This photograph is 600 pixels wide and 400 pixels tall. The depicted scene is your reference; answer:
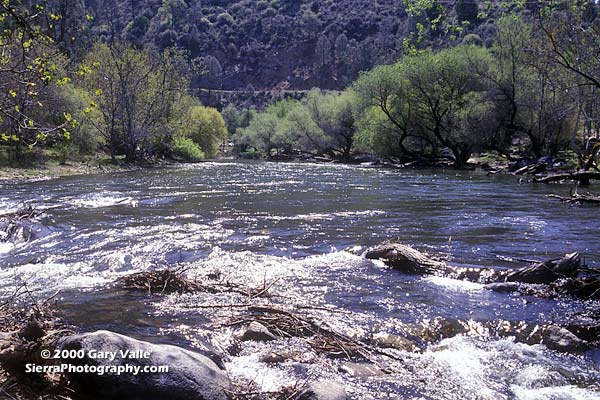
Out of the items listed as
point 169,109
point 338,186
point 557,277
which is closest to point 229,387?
point 557,277

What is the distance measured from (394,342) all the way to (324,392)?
2324 mm

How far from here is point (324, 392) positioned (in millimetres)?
5070

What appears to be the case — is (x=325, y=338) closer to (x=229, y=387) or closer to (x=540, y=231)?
(x=229, y=387)

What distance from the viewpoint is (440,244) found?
13086 mm

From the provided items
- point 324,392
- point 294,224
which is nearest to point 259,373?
point 324,392

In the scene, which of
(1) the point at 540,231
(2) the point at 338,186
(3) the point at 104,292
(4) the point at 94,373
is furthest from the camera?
(2) the point at 338,186

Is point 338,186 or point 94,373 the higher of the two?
point 94,373

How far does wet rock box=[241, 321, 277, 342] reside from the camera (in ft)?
22.8

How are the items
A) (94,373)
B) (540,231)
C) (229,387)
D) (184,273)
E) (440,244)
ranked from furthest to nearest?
(540,231), (440,244), (184,273), (229,387), (94,373)

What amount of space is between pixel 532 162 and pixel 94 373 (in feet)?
126

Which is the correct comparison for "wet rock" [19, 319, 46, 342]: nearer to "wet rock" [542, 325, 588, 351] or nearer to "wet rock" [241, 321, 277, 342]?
"wet rock" [241, 321, 277, 342]

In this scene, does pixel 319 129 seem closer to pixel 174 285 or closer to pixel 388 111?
pixel 388 111

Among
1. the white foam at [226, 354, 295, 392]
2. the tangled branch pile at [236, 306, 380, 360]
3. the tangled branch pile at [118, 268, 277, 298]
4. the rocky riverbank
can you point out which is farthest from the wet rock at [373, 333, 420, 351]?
the tangled branch pile at [118, 268, 277, 298]

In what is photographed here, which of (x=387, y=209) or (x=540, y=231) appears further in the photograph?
(x=387, y=209)
